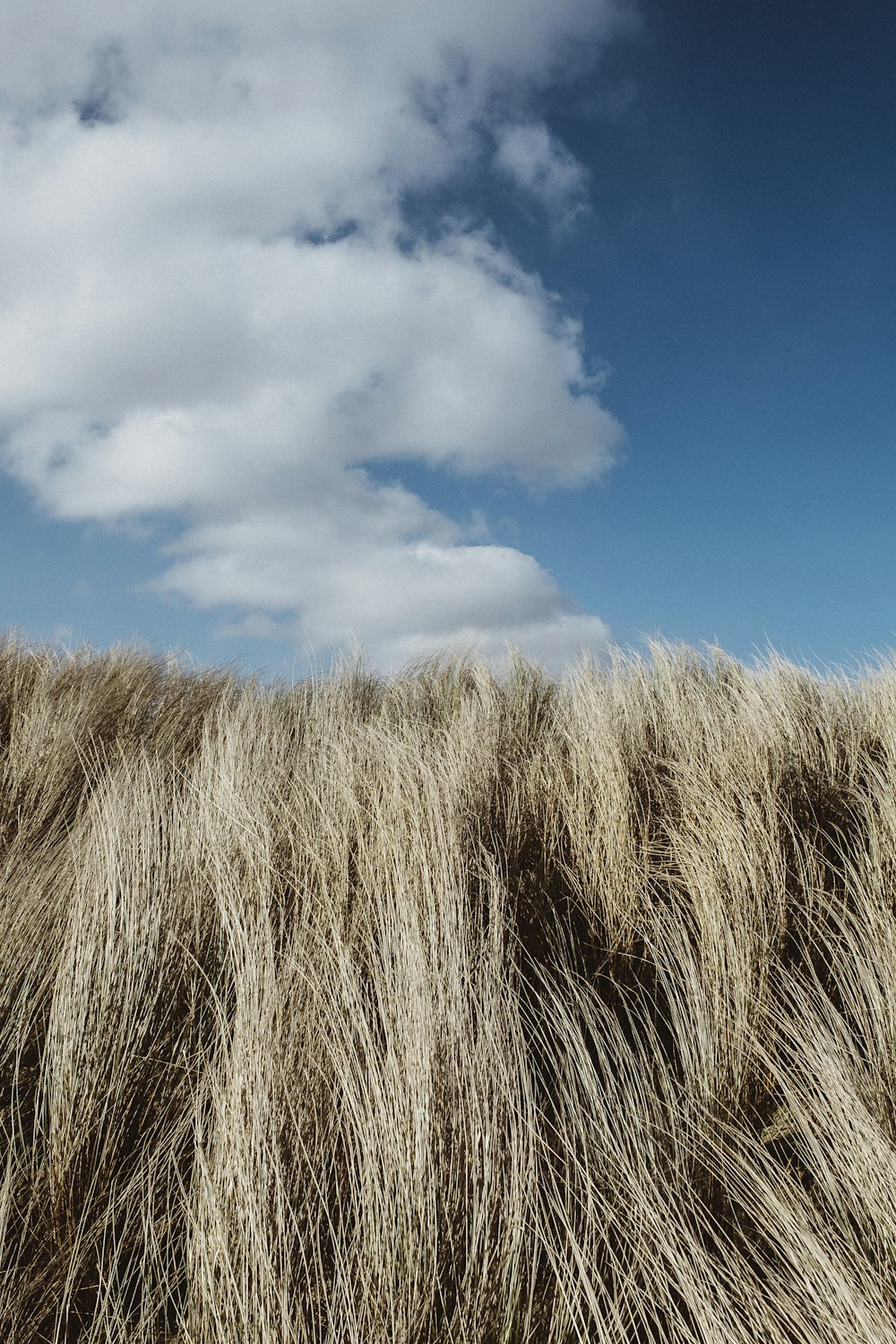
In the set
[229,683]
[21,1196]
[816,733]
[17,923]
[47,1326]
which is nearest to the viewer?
[47,1326]

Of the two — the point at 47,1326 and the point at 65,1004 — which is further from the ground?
the point at 65,1004

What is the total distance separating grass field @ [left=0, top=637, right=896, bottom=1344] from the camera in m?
1.38

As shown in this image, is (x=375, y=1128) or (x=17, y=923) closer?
(x=375, y=1128)

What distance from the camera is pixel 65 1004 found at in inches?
75.7

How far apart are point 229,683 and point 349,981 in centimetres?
465

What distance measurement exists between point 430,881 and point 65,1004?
945 millimetres

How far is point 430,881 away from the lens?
2.20 metres

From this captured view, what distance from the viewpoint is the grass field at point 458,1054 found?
1.38 metres

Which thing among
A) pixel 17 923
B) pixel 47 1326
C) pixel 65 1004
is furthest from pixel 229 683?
pixel 47 1326

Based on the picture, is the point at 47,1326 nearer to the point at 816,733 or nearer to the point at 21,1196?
the point at 21,1196

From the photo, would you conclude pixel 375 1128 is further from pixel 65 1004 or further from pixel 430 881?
pixel 65 1004

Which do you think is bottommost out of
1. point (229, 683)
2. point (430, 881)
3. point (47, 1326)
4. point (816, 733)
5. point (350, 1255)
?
point (47, 1326)

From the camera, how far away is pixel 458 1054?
5.37 ft

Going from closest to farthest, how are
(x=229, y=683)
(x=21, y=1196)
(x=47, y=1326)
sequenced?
(x=47, y=1326), (x=21, y=1196), (x=229, y=683)
